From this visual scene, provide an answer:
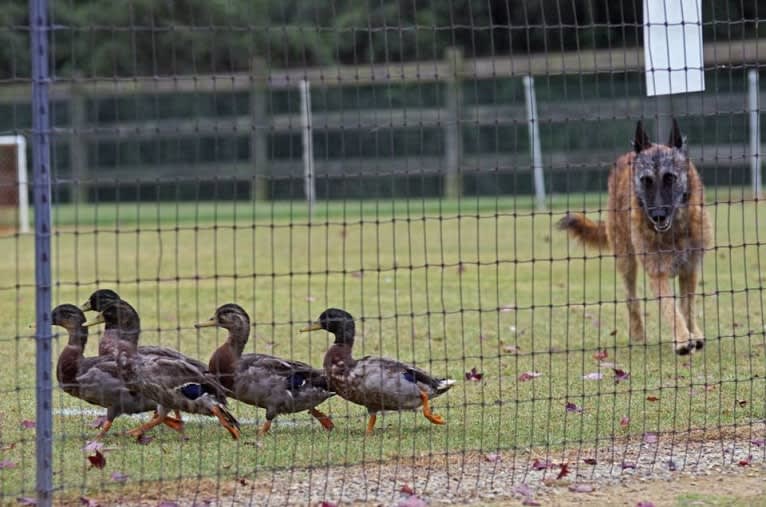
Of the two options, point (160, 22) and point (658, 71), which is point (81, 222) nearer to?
point (160, 22)

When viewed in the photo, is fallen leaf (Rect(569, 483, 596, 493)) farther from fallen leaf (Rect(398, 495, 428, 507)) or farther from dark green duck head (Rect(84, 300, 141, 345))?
dark green duck head (Rect(84, 300, 141, 345))

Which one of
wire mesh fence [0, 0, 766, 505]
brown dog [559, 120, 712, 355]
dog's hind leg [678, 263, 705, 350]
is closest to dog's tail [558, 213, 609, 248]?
wire mesh fence [0, 0, 766, 505]

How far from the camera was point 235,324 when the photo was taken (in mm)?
7719

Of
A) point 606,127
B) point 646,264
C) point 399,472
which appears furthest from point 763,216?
point 399,472

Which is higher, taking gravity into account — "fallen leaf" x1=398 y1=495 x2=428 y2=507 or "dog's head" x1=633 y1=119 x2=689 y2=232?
"dog's head" x1=633 y1=119 x2=689 y2=232

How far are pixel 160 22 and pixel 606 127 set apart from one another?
14.1 meters

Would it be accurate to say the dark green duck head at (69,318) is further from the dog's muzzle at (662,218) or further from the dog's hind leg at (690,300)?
the dog's hind leg at (690,300)

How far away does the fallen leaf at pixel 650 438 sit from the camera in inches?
283

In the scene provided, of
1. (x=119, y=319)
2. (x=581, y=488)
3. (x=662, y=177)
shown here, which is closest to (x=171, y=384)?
(x=119, y=319)

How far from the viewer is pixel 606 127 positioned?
2562 centimetres

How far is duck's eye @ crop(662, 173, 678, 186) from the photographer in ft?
33.8

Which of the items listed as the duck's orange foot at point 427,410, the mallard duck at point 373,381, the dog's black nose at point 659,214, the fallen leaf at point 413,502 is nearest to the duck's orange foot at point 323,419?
the mallard duck at point 373,381

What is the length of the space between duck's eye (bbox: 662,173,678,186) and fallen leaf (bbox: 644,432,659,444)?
3.45 metres

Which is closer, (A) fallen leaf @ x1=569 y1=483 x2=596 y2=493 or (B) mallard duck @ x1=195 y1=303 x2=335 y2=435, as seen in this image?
(A) fallen leaf @ x1=569 y1=483 x2=596 y2=493
